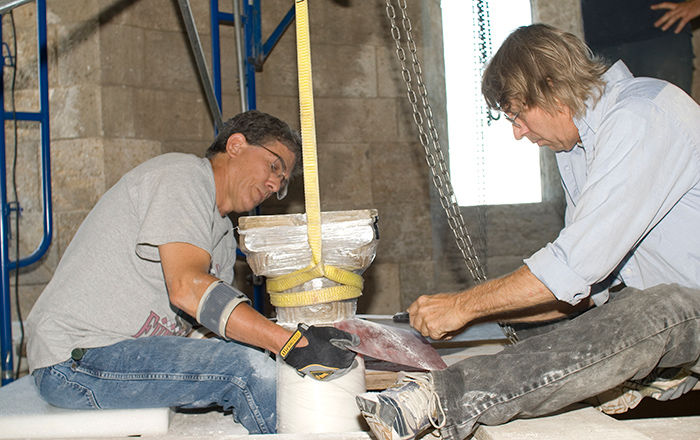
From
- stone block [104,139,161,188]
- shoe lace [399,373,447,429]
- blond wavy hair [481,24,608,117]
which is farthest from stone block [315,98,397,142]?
shoe lace [399,373,447,429]

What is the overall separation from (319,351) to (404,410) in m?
0.32

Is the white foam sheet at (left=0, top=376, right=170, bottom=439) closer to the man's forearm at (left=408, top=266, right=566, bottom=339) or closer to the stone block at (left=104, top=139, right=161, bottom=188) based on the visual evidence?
the man's forearm at (left=408, top=266, right=566, bottom=339)

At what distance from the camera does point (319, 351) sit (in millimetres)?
1823

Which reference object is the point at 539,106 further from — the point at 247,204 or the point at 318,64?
the point at 318,64

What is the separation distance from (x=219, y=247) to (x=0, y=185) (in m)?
1.23

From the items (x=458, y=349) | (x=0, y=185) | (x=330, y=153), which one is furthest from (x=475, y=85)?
(x=0, y=185)

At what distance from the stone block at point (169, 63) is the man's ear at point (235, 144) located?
195 centimetres

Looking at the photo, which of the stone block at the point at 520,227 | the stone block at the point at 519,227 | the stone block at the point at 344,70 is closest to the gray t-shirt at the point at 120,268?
the stone block at the point at 344,70

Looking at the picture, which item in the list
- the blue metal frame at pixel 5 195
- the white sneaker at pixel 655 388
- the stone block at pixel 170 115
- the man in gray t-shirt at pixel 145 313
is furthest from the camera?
the stone block at pixel 170 115

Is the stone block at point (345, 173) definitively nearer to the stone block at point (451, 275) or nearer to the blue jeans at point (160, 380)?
the stone block at point (451, 275)

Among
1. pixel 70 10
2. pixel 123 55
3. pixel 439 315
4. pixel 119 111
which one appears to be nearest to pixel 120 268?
pixel 439 315

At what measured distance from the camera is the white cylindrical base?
1895 millimetres

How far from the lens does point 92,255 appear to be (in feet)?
7.20

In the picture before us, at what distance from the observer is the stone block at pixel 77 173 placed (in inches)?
157
